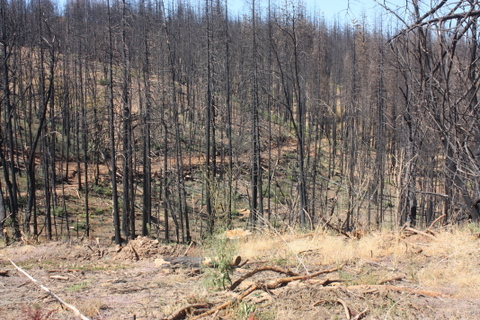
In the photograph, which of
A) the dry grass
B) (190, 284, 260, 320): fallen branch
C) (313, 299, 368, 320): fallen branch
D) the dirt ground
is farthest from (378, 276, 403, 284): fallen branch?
(190, 284, 260, 320): fallen branch

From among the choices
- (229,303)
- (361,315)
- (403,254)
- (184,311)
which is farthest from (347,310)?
(403,254)

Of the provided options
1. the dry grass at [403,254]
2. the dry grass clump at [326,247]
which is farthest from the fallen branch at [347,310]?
the dry grass clump at [326,247]

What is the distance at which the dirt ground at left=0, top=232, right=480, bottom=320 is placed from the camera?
382 centimetres

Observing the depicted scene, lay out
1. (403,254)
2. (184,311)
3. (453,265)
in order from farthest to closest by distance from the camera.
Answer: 1. (403,254)
2. (453,265)
3. (184,311)

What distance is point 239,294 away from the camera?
427 centimetres

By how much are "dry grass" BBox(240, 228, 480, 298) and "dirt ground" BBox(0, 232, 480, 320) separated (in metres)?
0.06

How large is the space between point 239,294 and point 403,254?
287 centimetres

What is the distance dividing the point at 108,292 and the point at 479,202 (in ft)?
21.4

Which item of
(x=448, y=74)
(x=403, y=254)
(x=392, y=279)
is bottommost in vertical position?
(x=403, y=254)

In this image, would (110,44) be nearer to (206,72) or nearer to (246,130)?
(206,72)

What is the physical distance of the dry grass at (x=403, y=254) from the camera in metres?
4.70

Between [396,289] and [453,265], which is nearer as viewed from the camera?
[396,289]

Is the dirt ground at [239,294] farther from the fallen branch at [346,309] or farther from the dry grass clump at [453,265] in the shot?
the dry grass clump at [453,265]

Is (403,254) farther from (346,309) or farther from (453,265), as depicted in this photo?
(346,309)
